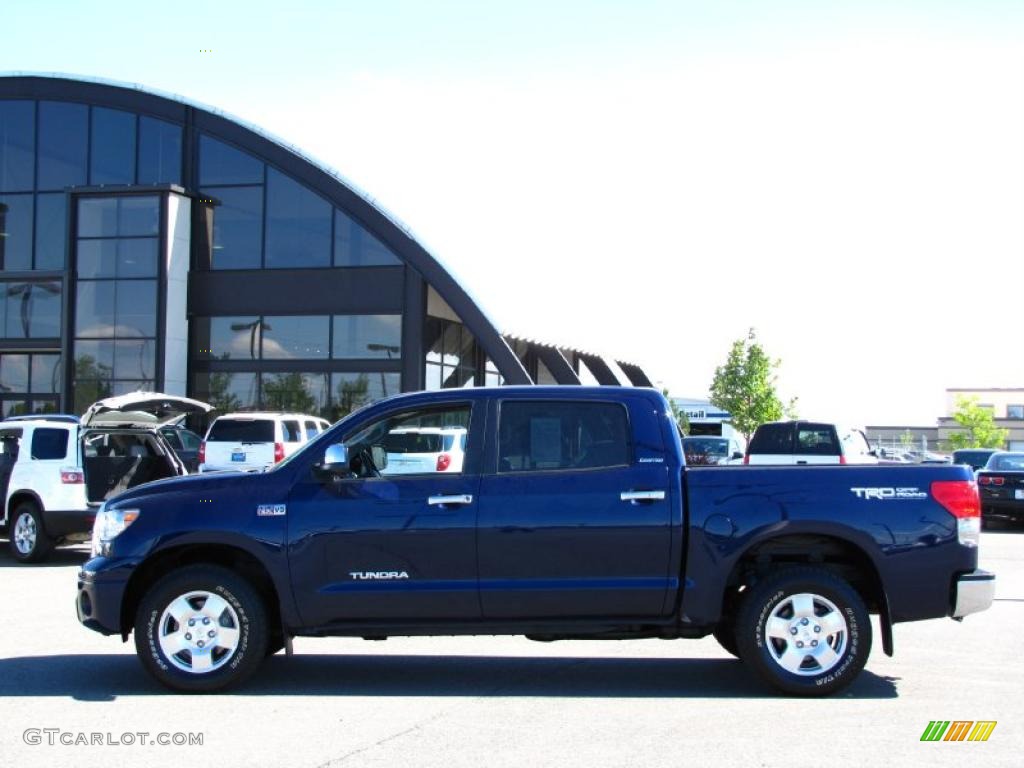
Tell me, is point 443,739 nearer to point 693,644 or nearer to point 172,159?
point 693,644

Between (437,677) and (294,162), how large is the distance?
83.9 ft

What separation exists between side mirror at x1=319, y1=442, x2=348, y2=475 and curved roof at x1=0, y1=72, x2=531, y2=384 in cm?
2390

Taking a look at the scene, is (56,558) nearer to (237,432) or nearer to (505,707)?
(237,432)

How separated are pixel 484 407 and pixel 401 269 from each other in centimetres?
2421

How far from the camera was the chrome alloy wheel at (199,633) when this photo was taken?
7383 millimetres

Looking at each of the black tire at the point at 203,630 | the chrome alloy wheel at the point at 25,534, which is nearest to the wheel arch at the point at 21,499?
the chrome alloy wheel at the point at 25,534

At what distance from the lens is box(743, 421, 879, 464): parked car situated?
69.5 feet

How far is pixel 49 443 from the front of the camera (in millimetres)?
14938

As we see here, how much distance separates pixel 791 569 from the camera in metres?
7.45

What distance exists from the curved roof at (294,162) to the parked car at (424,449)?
2356 cm

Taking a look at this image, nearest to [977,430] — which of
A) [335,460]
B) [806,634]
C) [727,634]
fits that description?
[727,634]

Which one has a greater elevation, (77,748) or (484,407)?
(484,407)

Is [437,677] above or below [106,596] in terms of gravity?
below

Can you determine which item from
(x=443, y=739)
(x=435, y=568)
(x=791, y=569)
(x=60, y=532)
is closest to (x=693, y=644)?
(x=791, y=569)
